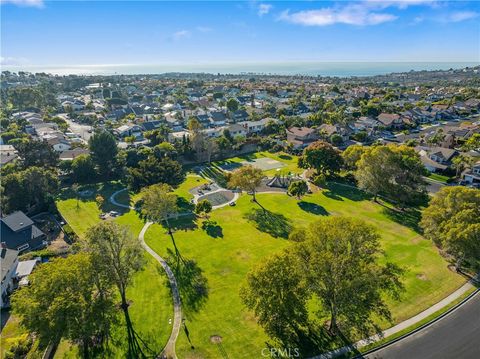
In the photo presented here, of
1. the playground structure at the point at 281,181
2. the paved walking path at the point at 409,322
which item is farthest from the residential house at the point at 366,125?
the paved walking path at the point at 409,322

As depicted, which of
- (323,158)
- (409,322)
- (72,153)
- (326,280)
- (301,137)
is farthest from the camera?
(301,137)

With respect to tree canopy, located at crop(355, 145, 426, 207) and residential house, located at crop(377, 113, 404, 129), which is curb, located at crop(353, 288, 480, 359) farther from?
residential house, located at crop(377, 113, 404, 129)

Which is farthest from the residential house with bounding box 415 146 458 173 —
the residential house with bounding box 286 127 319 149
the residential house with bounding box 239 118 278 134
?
the residential house with bounding box 239 118 278 134

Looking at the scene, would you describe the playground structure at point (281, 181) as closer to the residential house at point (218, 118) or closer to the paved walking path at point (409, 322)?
the paved walking path at point (409, 322)

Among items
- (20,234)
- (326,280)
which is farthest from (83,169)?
(326,280)

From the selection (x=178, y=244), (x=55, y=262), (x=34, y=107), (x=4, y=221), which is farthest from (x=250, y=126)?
(x=34, y=107)

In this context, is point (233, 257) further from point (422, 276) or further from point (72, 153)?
point (72, 153)
